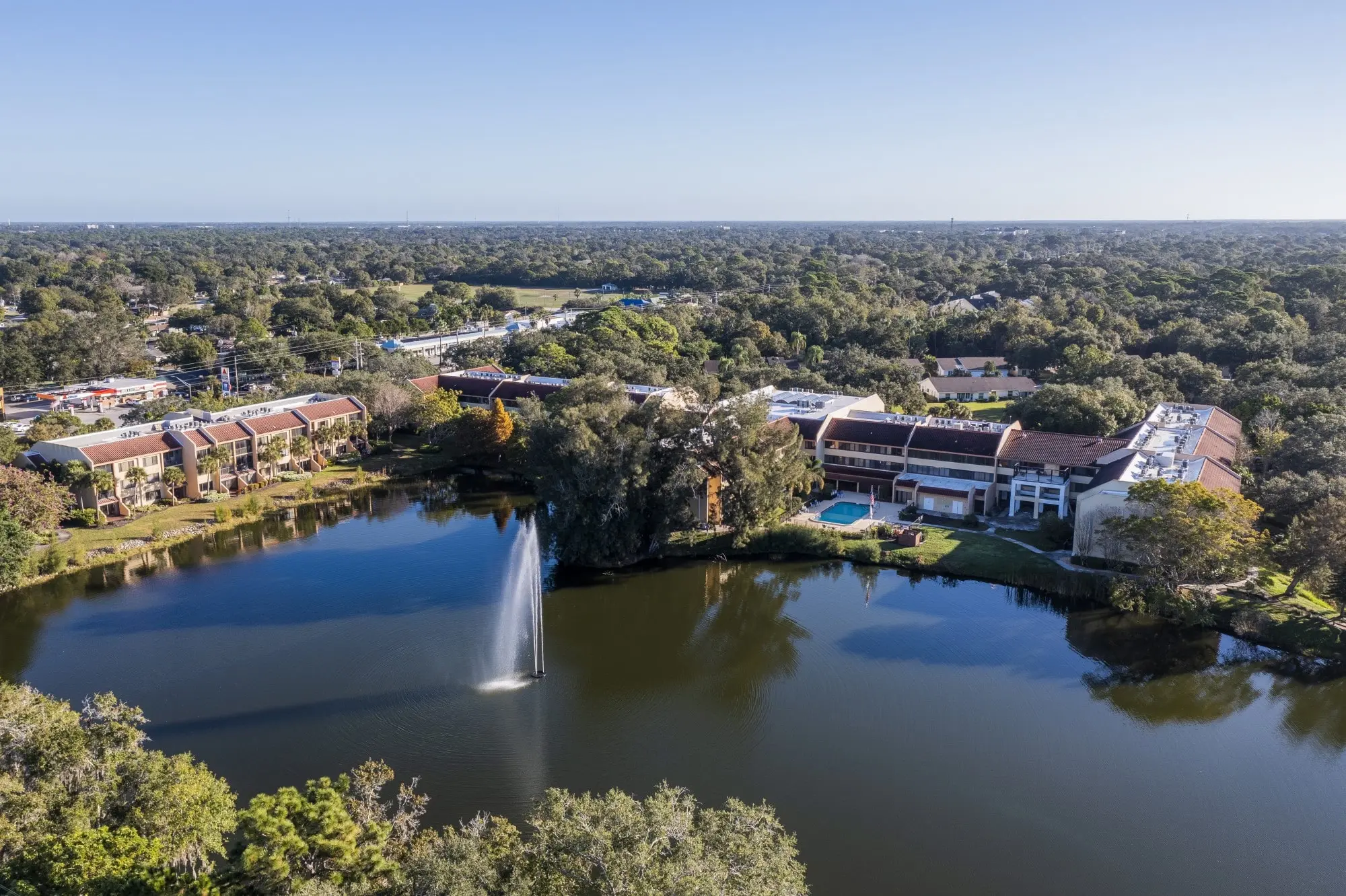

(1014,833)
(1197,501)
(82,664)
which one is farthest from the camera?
(1197,501)

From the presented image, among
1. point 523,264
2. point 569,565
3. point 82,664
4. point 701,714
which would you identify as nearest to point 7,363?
point 82,664

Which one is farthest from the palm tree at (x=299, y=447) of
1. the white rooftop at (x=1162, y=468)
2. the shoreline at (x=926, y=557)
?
the white rooftop at (x=1162, y=468)

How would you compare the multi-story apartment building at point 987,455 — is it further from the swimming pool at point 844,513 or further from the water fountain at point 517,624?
the water fountain at point 517,624

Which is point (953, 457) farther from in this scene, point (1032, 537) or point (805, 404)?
point (805, 404)

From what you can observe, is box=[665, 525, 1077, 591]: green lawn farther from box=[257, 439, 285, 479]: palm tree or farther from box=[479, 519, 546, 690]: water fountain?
box=[257, 439, 285, 479]: palm tree

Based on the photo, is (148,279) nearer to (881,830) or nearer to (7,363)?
(7,363)

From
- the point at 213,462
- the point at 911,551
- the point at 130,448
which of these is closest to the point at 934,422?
the point at 911,551
